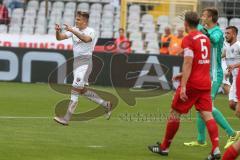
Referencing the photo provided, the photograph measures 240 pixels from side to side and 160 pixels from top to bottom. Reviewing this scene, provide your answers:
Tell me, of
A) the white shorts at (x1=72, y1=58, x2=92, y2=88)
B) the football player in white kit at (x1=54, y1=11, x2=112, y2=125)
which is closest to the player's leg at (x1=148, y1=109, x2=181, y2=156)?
the football player in white kit at (x1=54, y1=11, x2=112, y2=125)

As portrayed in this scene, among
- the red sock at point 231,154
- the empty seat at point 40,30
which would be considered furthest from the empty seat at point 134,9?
the red sock at point 231,154

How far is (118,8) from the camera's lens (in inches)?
1131

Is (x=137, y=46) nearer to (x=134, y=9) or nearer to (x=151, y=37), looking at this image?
(x=151, y=37)

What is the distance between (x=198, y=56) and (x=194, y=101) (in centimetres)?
65

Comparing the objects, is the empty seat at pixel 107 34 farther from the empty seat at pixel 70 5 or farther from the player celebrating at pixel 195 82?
the player celebrating at pixel 195 82

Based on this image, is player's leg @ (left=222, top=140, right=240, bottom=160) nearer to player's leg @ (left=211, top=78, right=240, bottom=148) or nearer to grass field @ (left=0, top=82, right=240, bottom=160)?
grass field @ (left=0, top=82, right=240, bottom=160)

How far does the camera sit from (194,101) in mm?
11367

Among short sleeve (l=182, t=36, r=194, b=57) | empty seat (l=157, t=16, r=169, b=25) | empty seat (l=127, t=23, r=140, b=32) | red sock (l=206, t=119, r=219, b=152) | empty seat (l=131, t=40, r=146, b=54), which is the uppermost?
short sleeve (l=182, t=36, r=194, b=57)

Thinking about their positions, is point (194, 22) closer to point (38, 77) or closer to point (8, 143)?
point (8, 143)

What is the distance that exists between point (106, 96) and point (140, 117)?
401 cm

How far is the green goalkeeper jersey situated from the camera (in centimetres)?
1234

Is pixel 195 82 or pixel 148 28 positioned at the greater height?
pixel 195 82

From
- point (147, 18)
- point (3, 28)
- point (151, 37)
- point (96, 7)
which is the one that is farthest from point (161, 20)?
point (3, 28)

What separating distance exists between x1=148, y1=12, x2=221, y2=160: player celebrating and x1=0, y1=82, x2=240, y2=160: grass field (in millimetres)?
512
